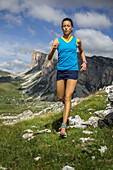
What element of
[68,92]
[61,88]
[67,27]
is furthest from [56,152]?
[67,27]

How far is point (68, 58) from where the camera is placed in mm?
5891

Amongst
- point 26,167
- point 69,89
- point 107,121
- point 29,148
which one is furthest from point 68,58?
point 26,167

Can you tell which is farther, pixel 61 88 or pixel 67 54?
pixel 61 88

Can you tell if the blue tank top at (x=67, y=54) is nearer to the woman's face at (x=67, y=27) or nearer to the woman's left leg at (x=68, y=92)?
the woman's face at (x=67, y=27)

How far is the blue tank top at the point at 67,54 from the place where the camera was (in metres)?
5.86

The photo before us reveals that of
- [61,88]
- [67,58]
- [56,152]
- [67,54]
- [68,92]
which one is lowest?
[56,152]

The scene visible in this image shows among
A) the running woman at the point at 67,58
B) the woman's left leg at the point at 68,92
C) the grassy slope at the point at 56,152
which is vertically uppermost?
the running woman at the point at 67,58

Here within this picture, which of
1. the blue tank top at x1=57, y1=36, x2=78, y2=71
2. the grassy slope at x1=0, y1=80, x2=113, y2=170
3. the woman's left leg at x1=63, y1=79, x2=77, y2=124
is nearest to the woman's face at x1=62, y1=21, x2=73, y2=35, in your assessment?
the blue tank top at x1=57, y1=36, x2=78, y2=71

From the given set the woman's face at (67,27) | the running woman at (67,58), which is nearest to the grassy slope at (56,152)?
the running woman at (67,58)

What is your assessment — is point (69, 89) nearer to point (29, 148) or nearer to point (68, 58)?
point (68, 58)

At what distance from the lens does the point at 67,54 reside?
586 centimetres

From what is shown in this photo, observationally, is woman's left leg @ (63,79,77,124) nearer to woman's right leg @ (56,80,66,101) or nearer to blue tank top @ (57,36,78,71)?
woman's right leg @ (56,80,66,101)

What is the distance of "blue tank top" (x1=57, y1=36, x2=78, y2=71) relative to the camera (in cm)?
586

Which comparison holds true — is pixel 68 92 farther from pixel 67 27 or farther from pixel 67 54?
pixel 67 27
